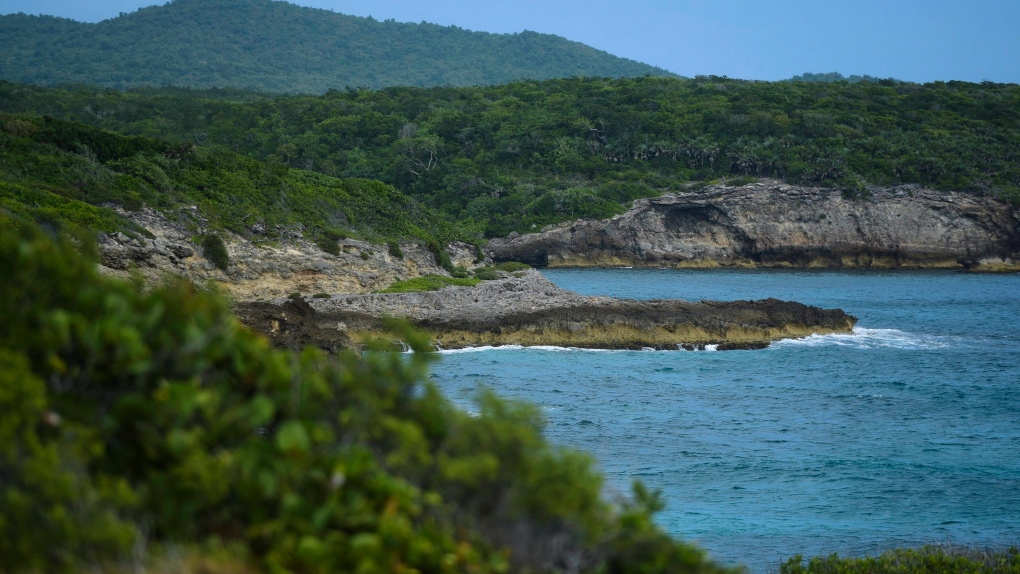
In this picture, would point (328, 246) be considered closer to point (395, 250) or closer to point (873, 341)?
point (395, 250)

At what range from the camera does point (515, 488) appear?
5.30 meters

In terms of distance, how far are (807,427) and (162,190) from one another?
80.8 feet

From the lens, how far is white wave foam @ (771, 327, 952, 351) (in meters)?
33.0

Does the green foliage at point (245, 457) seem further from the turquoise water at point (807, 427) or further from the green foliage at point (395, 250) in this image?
the green foliage at point (395, 250)

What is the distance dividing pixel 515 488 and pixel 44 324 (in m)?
2.90

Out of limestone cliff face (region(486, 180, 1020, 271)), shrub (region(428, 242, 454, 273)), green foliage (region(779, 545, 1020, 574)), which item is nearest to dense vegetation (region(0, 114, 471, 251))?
shrub (region(428, 242, 454, 273))

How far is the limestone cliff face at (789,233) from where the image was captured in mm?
64125

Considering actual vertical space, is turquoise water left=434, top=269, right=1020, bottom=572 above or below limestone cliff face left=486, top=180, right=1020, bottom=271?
below

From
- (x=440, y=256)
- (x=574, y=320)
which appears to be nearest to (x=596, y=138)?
(x=440, y=256)

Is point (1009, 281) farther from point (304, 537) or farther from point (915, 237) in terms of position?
point (304, 537)

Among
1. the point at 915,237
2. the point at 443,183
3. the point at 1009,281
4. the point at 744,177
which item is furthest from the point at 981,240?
the point at 443,183

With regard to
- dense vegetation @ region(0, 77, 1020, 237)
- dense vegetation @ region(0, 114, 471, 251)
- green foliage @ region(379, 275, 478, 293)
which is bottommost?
green foliage @ region(379, 275, 478, 293)

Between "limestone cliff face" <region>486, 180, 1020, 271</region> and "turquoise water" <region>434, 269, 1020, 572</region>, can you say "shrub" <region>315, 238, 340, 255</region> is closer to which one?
"turquoise water" <region>434, 269, 1020, 572</region>

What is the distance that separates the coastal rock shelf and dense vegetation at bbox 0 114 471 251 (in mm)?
5333
